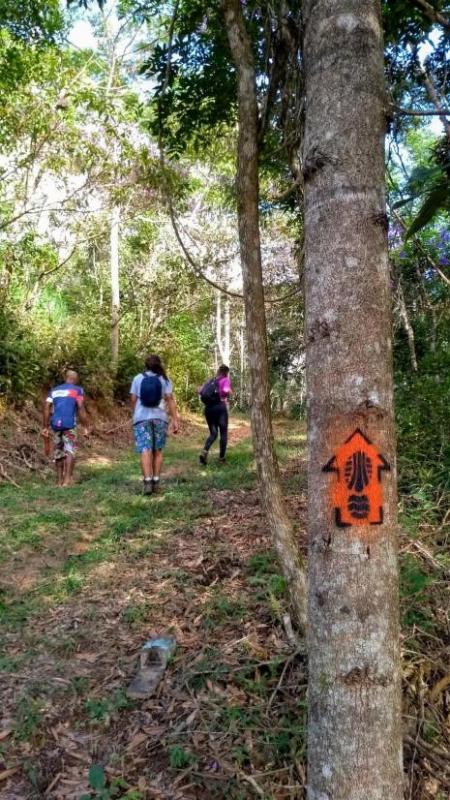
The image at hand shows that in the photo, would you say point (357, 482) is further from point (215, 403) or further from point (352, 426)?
point (215, 403)

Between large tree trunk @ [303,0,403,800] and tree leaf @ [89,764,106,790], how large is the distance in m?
1.19

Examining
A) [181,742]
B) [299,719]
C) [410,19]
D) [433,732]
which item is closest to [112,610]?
[181,742]

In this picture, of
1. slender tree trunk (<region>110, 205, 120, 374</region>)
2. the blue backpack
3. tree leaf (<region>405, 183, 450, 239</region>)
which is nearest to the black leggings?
the blue backpack

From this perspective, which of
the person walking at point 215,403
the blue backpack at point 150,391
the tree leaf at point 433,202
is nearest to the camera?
the tree leaf at point 433,202

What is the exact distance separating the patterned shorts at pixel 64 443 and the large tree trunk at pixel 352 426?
6.82 meters

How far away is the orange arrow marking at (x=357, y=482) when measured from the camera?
1531 millimetres

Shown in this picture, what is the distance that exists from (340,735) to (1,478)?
7285 mm

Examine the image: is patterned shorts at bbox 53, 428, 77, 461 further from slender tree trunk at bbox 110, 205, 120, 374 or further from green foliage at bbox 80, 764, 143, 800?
slender tree trunk at bbox 110, 205, 120, 374

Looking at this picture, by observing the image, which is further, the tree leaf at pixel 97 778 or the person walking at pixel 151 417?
the person walking at pixel 151 417

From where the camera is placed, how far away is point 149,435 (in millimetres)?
7020

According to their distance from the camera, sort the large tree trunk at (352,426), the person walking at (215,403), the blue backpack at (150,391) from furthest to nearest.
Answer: the person walking at (215,403)
the blue backpack at (150,391)
the large tree trunk at (352,426)

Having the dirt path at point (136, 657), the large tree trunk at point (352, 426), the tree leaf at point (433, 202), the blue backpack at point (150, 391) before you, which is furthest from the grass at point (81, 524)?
the tree leaf at point (433, 202)

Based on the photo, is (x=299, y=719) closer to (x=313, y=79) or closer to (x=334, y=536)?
(x=334, y=536)

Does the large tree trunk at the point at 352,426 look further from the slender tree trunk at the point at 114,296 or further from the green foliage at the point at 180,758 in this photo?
the slender tree trunk at the point at 114,296
